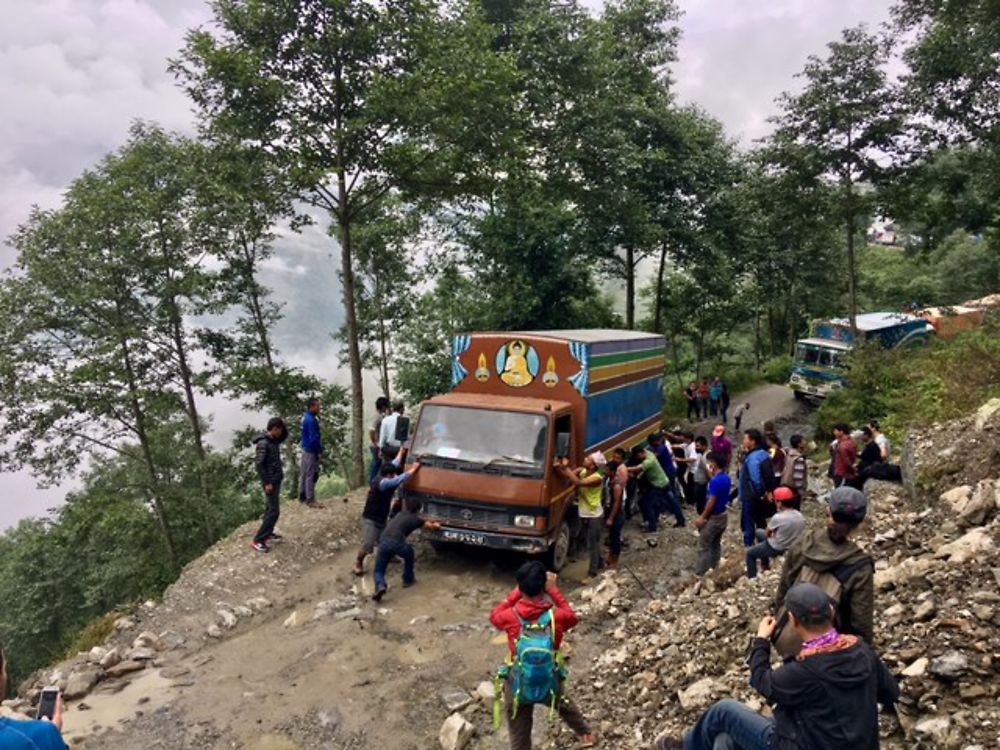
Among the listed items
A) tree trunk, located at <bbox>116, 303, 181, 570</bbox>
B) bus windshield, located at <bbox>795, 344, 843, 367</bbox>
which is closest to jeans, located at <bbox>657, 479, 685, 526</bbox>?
bus windshield, located at <bbox>795, 344, 843, 367</bbox>

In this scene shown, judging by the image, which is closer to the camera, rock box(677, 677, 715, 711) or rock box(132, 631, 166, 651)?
rock box(677, 677, 715, 711)

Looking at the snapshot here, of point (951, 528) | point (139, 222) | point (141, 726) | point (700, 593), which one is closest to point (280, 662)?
point (141, 726)

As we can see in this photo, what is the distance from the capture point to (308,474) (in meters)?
11.8

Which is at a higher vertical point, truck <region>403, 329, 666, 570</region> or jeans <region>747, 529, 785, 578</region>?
truck <region>403, 329, 666, 570</region>

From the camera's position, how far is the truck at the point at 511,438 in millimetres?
8477

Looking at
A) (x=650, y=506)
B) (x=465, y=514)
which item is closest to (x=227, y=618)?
(x=465, y=514)

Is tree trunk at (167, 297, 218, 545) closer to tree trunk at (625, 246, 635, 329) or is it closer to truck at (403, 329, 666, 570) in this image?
truck at (403, 329, 666, 570)

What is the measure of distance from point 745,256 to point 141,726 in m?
24.1

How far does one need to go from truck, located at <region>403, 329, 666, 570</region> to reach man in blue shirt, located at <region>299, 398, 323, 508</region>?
8.42 ft

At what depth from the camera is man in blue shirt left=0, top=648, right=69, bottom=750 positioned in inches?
93.5

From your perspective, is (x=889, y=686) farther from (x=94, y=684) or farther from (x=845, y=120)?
(x=845, y=120)

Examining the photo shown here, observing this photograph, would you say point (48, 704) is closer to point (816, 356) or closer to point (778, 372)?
point (816, 356)

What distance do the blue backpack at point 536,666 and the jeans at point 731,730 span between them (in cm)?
97

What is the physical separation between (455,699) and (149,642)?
3880mm
